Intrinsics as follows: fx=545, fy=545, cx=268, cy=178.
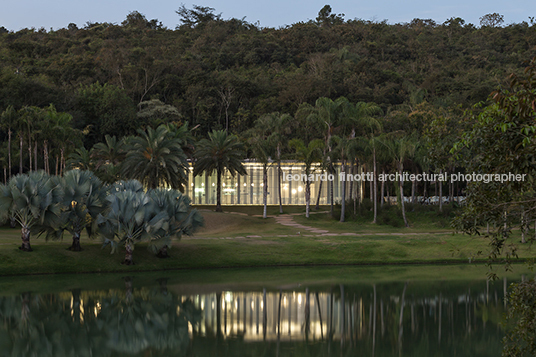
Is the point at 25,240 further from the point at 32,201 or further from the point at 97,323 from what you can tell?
the point at 97,323

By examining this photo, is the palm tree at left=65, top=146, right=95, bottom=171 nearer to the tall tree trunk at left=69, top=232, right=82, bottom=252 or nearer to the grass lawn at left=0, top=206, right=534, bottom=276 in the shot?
the grass lawn at left=0, top=206, right=534, bottom=276

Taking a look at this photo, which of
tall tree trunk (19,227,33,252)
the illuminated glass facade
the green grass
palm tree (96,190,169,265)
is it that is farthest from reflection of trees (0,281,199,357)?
the illuminated glass facade

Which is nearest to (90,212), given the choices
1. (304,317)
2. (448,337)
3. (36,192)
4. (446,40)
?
(36,192)

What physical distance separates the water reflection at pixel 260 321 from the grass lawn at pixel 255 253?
201 inches

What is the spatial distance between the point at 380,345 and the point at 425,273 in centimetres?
1301

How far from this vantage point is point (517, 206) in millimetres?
9797

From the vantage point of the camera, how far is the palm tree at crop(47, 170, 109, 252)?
93.4ft

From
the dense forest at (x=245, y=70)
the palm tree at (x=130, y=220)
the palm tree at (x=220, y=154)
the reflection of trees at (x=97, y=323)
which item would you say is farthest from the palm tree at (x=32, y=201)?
the dense forest at (x=245, y=70)

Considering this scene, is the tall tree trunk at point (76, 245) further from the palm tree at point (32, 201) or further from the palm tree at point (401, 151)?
the palm tree at point (401, 151)

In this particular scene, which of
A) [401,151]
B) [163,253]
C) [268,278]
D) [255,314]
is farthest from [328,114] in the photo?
[255,314]

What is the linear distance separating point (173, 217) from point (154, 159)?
1439cm

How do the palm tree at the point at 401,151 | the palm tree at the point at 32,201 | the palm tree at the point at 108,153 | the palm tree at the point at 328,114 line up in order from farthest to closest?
1. the palm tree at the point at 108,153
2. the palm tree at the point at 328,114
3. the palm tree at the point at 401,151
4. the palm tree at the point at 32,201

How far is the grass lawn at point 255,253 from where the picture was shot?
27.8 meters

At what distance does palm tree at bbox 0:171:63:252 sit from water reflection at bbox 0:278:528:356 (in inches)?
239
